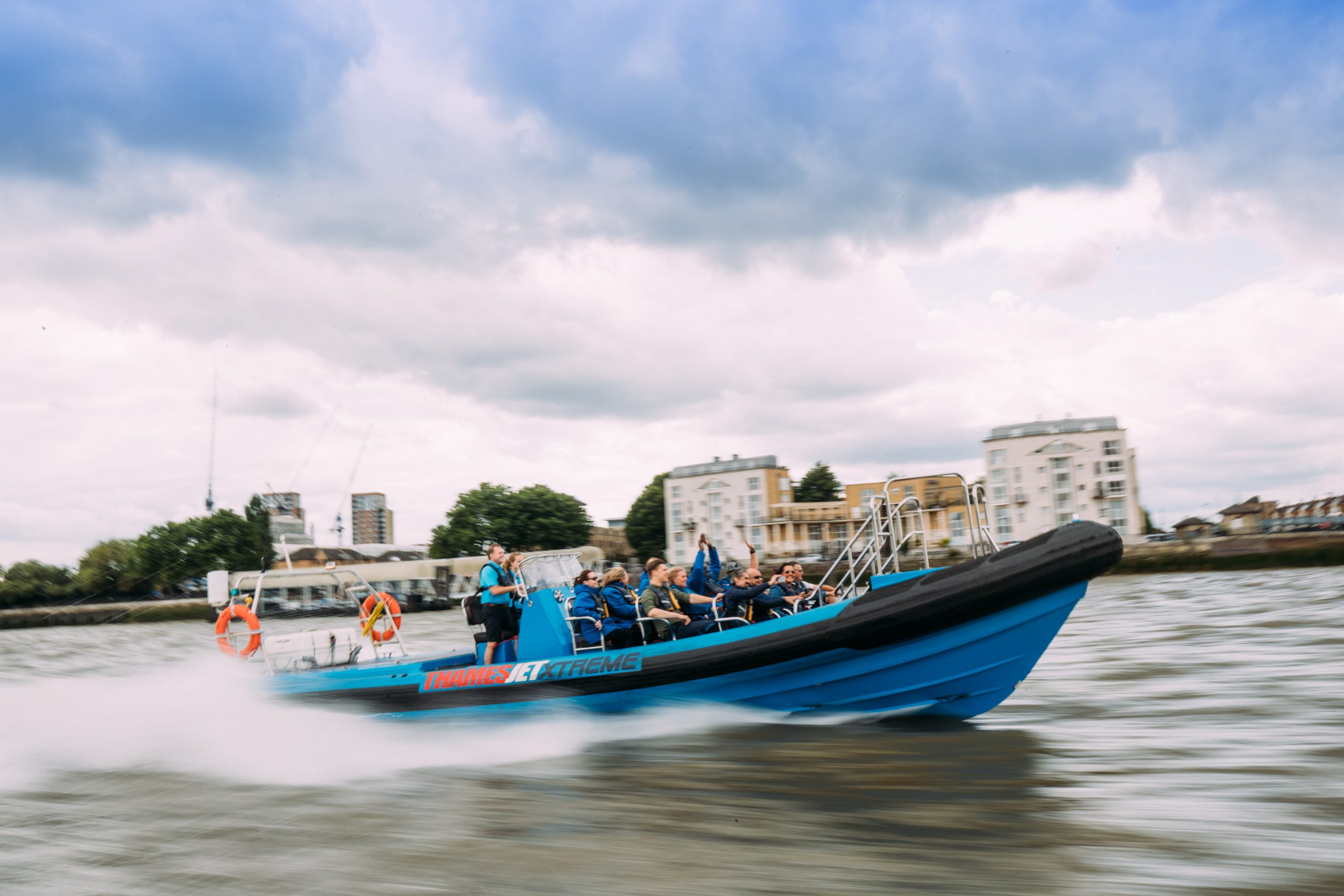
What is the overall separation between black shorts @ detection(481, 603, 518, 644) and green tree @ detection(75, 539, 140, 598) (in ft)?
211

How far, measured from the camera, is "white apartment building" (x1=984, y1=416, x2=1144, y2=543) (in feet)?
205

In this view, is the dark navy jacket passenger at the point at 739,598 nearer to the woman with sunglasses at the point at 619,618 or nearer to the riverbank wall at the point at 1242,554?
the woman with sunglasses at the point at 619,618

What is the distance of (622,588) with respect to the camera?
7656 mm

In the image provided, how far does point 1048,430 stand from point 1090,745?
64.9m

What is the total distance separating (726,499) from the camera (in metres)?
78.4

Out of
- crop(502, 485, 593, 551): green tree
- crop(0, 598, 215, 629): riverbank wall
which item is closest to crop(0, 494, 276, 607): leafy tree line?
crop(0, 598, 215, 629): riverbank wall

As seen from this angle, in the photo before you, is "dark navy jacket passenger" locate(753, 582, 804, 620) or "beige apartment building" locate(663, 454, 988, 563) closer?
"dark navy jacket passenger" locate(753, 582, 804, 620)

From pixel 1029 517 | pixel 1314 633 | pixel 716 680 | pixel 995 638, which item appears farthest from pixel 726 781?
pixel 1029 517

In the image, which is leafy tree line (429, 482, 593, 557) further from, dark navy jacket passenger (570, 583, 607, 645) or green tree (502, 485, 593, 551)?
dark navy jacket passenger (570, 583, 607, 645)

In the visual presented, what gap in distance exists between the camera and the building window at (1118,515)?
61906mm

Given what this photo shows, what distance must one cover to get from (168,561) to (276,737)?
6365 centimetres

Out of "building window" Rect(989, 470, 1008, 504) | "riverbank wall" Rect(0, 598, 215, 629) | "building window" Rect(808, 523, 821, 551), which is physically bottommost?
"riverbank wall" Rect(0, 598, 215, 629)

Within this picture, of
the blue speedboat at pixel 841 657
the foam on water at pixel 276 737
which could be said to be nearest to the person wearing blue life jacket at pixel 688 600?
the blue speedboat at pixel 841 657

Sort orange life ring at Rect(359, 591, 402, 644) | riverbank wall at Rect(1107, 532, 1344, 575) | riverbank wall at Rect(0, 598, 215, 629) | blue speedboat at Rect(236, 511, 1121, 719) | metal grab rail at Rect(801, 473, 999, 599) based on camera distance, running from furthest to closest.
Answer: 1. riverbank wall at Rect(0, 598, 215, 629)
2. riverbank wall at Rect(1107, 532, 1344, 575)
3. orange life ring at Rect(359, 591, 402, 644)
4. metal grab rail at Rect(801, 473, 999, 599)
5. blue speedboat at Rect(236, 511, 1121, 719)
